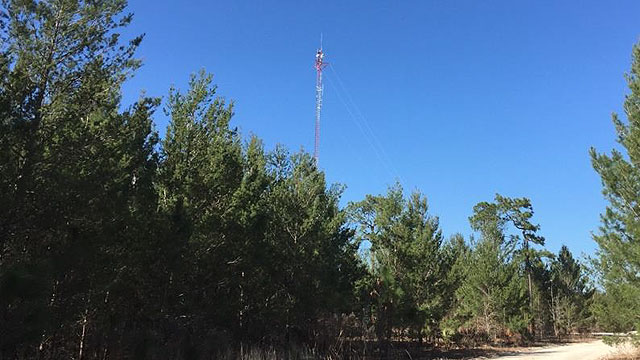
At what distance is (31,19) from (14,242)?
14.7 feet

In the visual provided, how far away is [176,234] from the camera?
40.4 ft

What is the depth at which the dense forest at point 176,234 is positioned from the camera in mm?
8586

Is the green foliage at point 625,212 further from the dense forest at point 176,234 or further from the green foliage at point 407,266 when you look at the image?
the green foliage at point 407,266

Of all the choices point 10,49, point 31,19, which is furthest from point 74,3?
point 10,49

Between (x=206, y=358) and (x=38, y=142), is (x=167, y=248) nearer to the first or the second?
(x=206, y=358)

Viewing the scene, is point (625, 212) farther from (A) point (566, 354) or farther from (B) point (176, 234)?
(B) point (176, 234)

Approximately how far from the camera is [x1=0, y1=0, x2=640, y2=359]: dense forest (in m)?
8.59

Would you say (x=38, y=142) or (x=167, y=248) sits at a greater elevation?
(x=38, y=142)

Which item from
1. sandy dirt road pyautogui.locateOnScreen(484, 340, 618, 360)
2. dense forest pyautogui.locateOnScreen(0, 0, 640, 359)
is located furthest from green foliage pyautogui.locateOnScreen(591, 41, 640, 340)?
sandy dirt road pyautogui.locateOnScreen(484, 340, 618, 360)

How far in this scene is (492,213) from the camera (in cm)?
5331

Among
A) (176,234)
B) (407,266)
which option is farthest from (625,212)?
(176,234)

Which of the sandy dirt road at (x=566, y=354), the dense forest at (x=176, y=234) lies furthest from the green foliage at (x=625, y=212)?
the sandy dirt road at (x=566, y=354)

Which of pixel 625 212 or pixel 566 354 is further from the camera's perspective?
pixel 566 354

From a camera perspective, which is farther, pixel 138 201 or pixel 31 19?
pixel 138 201
